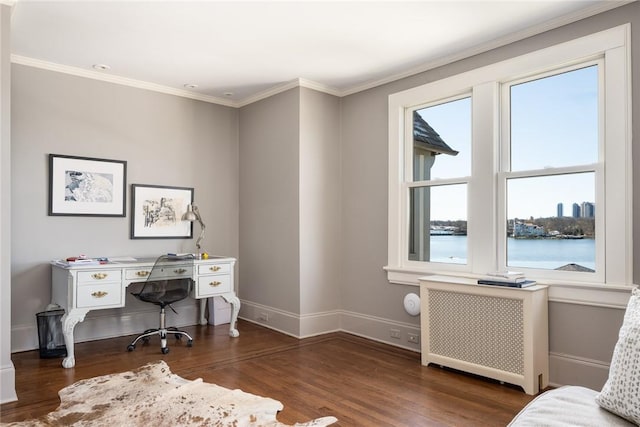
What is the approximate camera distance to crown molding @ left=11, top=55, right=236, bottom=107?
4.02 m

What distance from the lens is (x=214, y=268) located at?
432cm

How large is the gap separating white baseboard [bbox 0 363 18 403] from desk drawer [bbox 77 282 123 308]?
29.5 inches

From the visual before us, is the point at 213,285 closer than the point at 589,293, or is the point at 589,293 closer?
the point at 589,293

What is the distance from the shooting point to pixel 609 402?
1.60 m

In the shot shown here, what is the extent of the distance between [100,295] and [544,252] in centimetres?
351

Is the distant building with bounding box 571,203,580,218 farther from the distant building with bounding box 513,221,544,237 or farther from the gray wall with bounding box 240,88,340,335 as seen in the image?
the gray wall with bounding box 240,88,340,335

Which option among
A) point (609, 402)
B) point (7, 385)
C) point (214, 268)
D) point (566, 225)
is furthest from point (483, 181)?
point (7, 385)

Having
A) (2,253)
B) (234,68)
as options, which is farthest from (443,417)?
(234,68)

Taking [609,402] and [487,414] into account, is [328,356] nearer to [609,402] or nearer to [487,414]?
[487,414]

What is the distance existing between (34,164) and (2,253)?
Result: 1.44 m

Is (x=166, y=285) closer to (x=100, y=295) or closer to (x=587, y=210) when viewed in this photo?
(x=100, y=295)

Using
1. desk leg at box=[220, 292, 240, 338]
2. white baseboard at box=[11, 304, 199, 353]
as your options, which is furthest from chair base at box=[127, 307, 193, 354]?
desk leg at box=[220, 292, 240, 338]

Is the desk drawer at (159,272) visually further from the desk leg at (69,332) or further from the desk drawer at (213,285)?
the desk leg at (69,332)

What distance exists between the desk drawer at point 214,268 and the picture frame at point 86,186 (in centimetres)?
106
